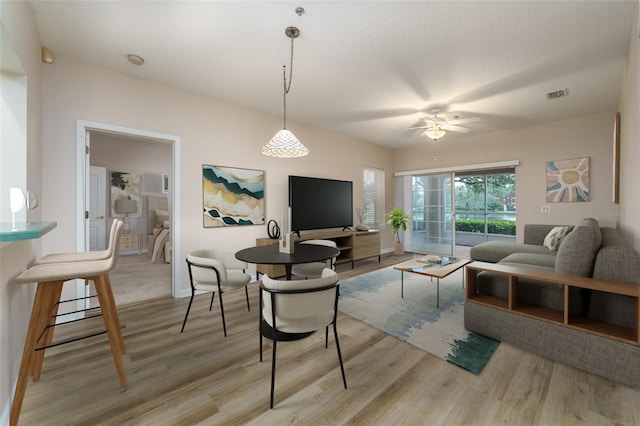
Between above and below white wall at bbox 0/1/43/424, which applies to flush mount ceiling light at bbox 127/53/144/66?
above

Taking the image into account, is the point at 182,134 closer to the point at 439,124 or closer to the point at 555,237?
the point at 439,124

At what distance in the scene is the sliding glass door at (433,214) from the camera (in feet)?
19.3

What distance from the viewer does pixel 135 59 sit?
2.58 m

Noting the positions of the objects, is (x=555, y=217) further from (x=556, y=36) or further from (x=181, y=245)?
(x=181, y=245)

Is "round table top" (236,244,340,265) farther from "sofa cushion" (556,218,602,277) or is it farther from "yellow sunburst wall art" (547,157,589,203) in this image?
"yellow sunburst wall art" (547,157,589,203)

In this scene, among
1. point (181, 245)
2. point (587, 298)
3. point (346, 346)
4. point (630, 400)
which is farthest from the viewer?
point (181, 245)

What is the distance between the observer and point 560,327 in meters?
1.84

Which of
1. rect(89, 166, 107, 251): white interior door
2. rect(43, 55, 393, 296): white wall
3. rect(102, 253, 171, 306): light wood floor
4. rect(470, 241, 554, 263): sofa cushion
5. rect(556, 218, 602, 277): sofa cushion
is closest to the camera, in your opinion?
rect(556, 218, 602, 277): sofa cushion

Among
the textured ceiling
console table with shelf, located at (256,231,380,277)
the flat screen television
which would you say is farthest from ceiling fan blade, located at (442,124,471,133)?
console table with shelf, located at (256,231,380,277)

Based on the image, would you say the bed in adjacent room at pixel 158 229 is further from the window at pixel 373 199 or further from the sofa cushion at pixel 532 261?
the sofa cushion at pixel 532 261

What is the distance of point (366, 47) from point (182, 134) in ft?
7.87

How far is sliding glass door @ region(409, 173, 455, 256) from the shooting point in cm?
588

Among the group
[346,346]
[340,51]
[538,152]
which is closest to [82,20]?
[340,51]

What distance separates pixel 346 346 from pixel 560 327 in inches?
60.9
